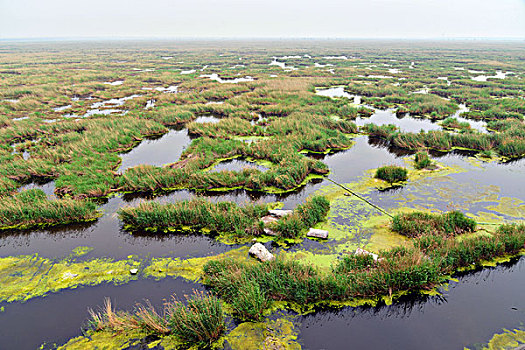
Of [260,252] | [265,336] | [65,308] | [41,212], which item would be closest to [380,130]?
[260,252]

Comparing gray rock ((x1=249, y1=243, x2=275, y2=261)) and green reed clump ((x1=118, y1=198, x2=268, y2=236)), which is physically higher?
green reed clump ((x1=118, y1=198, x2=268, y2=236))

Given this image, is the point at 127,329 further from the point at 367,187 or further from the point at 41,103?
the point at 41,103

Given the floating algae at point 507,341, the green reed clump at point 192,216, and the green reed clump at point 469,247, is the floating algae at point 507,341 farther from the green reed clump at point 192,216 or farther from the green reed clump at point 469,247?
the green reed clump at point 192,216

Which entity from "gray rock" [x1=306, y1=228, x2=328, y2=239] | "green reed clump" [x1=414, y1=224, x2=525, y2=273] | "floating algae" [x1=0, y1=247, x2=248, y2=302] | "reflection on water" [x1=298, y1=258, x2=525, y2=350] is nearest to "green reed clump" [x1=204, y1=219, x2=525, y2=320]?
"green reed clump" [x1=414, y1=224, x2=525, y2=273]

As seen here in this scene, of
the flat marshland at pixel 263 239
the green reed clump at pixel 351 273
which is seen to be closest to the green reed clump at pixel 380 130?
the flat marshland at pixel 263 239

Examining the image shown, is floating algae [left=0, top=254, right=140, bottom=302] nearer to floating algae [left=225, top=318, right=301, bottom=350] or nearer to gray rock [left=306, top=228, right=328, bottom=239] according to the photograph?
floating algae [left=225, top=318, right=301, bottom=350]

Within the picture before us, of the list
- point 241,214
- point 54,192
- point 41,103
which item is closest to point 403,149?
point 241,214
